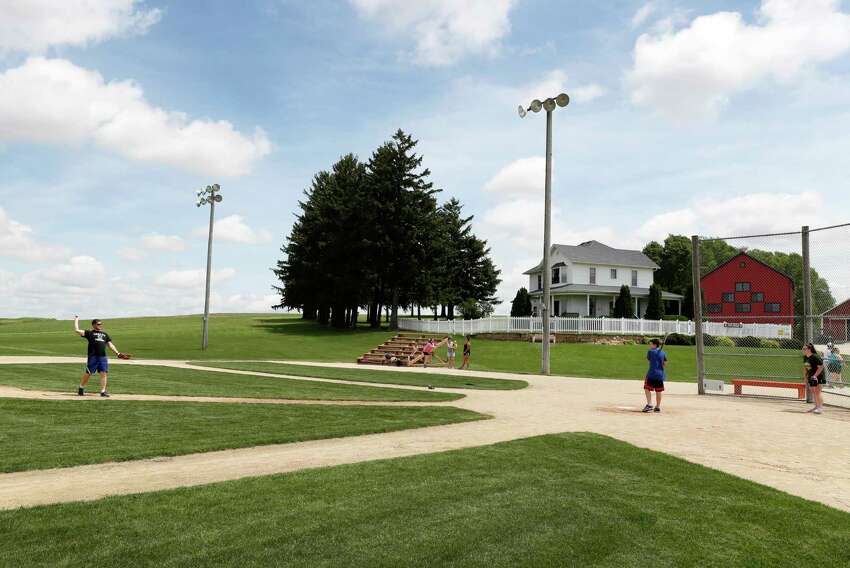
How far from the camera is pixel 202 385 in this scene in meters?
18.1

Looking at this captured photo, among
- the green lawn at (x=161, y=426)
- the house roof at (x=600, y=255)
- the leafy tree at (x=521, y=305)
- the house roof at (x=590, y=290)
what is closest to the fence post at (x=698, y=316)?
the green lawn at (x=161, y=426)

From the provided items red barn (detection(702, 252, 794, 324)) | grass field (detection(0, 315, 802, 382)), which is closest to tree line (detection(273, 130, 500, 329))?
grass field (detection(0, 315, 802, 382))

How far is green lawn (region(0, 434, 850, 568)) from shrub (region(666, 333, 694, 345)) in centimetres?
3604

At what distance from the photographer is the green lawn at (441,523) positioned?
5102 mm

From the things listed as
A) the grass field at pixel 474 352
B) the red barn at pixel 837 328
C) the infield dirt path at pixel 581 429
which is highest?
the red barn at pixel 837 328

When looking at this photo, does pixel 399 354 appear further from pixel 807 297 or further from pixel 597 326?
pixel 807 297

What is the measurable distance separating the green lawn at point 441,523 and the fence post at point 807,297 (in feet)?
40.3

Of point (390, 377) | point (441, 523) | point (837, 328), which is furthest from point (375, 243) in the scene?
point (441, 523)

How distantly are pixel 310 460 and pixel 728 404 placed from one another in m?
13.5

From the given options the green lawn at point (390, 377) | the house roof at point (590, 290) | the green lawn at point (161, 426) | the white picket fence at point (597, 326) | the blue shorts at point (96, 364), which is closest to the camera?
the green lawn at point (161, 426)

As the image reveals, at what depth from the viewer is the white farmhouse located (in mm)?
56188

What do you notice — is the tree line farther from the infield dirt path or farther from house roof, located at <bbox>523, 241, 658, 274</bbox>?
the infield dirt path

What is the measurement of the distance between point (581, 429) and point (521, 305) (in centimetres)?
4373

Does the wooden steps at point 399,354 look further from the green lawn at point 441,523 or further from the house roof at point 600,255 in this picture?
the house roof at point 600,255
